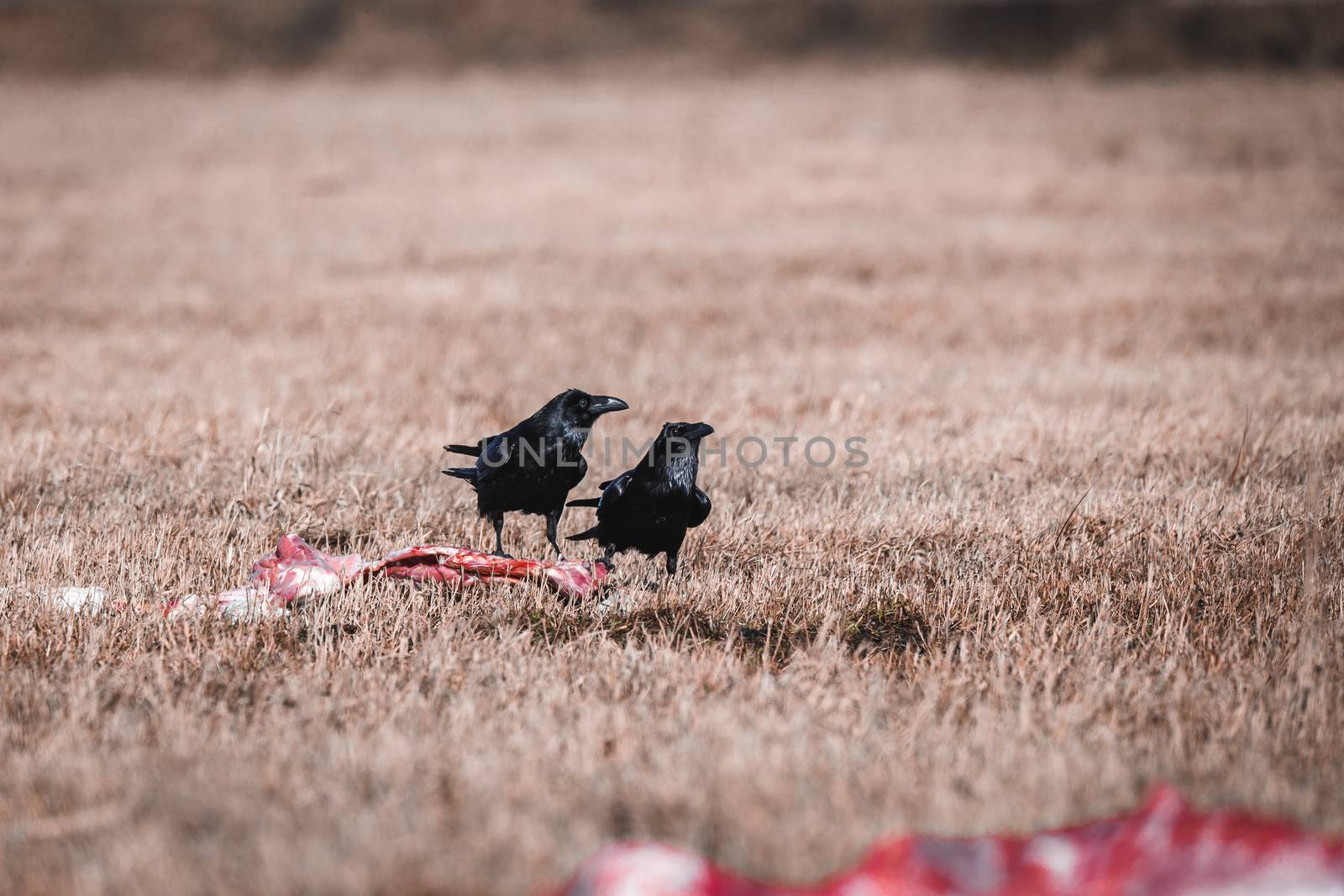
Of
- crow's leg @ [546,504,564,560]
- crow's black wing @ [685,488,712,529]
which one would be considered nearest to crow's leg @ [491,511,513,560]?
crow's leg @ [546,504,564,560]

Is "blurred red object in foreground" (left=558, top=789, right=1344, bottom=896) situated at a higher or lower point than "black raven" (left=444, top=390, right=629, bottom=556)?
lower

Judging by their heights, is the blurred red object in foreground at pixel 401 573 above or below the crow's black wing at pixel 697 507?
below

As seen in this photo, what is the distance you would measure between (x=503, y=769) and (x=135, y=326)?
422 inches

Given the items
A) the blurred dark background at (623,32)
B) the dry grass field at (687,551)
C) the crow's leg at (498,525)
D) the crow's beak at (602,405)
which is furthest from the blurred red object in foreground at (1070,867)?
the blurred dark background at (623,32)

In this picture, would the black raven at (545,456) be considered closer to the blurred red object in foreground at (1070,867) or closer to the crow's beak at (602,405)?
the crow's beak at (602,405)

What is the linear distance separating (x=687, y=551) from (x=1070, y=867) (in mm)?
2992

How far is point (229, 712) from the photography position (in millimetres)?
3453

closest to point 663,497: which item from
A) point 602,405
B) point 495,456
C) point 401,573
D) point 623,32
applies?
point 602,405

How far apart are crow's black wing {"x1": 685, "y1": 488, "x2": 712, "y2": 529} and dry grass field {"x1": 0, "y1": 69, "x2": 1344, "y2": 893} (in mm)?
277

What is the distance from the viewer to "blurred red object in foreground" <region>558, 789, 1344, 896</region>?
237cm

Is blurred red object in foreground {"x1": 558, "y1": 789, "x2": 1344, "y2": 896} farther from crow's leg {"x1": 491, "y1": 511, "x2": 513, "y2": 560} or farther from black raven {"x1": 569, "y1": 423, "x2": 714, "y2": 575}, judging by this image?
crow's leg {"x1": 491, "y1": 511, "x2": 513, "y2": 560}

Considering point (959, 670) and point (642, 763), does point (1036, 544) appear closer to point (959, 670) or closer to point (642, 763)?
point (959, 670)

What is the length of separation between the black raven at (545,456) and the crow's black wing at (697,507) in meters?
0.50

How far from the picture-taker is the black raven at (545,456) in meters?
4.89
